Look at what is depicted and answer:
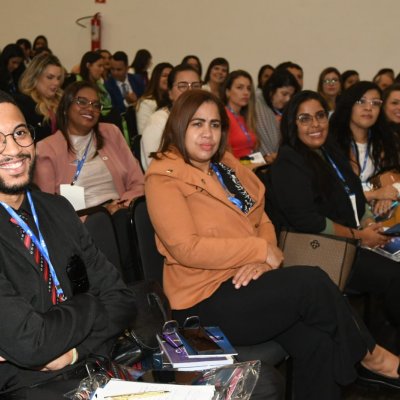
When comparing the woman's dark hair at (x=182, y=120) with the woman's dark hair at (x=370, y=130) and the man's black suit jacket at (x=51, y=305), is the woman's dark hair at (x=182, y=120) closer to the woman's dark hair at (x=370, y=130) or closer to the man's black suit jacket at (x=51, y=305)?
the man's black suit jacket at (x=51, y=305)

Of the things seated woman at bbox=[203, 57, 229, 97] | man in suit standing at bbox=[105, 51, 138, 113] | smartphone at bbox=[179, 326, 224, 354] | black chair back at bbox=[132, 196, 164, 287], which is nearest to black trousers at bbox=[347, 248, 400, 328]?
black chair back at bbox=[132, 196, 164, 287]

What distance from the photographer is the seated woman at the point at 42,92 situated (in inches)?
158

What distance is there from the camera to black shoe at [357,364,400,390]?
2551mm

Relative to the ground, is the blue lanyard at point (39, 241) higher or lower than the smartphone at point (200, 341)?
higher

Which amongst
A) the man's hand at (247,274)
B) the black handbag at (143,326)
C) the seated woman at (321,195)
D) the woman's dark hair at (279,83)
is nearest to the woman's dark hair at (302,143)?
the seated woman at (321,195)

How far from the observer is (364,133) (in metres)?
3.64

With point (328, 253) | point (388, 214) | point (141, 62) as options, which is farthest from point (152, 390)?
point (141, 62)

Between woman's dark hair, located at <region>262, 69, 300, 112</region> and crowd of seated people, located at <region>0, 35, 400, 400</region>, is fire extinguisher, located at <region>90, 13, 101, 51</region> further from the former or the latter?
crowd of seated people, located at <region>0, 35, 400, 400</region>

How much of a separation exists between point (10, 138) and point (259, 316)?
1.12 metres

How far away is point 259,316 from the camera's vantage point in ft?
7.20

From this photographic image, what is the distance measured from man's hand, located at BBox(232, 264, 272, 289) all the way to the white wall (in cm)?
665

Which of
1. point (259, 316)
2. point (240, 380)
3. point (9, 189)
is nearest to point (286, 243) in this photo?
point (259, 316)

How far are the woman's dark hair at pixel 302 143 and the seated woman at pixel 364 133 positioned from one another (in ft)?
1.50

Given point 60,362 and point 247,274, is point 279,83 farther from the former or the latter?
point 60,362
